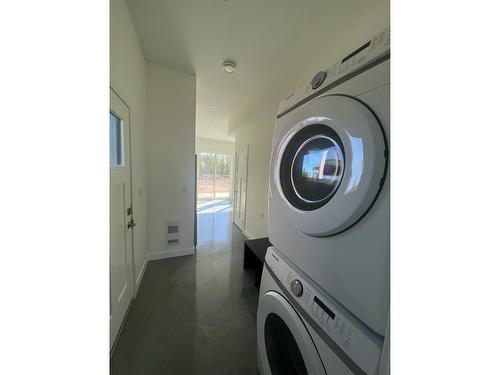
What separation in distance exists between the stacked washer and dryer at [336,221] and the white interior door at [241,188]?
109 inches

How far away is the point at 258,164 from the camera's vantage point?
2990mm

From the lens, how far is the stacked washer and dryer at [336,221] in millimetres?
456

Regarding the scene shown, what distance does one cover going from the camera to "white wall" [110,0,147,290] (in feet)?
3.94

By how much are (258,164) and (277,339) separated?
2438 mm

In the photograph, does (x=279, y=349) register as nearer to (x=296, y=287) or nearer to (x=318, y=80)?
(x=296, y=287)

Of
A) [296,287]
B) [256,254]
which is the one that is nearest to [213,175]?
[256,254]

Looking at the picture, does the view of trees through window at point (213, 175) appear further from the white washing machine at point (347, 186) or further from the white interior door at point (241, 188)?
the white washing machine at point (347, 186)

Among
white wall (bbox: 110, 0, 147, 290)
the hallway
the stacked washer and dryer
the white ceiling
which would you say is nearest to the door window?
white wall (bbox: 110, 0, 147, 290)

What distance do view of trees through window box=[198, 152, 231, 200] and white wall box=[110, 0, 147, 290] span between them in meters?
4.71

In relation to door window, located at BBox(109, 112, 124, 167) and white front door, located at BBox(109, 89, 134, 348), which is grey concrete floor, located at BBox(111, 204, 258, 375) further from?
door window, located at BBox(109, 112, 124, 167)
